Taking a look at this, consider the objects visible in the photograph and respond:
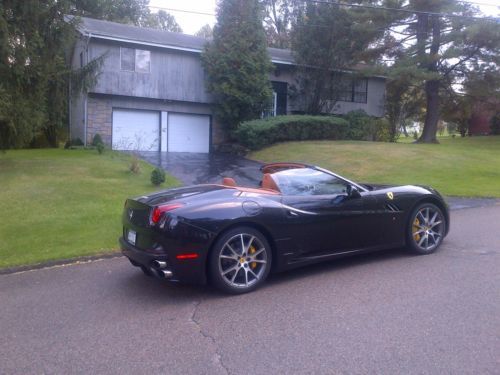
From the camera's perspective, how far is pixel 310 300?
5004mm

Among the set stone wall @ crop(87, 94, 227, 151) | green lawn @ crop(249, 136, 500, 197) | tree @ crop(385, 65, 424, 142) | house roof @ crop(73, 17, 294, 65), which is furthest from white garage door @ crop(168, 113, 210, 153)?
tree @ crop(385, 65, 424, 142)

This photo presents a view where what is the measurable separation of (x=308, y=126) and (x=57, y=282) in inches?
691

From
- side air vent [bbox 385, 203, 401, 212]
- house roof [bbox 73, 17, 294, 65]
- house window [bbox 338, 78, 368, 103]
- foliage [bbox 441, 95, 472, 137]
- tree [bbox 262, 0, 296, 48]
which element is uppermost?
tree [bbox 262, 0, 296, 48]

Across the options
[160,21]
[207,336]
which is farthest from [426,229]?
[160,21]

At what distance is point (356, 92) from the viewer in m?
28.4

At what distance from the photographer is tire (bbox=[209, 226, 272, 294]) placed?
5.14m

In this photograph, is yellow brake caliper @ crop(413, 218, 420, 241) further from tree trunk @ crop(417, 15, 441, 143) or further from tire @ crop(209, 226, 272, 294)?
tree trunk @ crop(417, 15, 441, 143)

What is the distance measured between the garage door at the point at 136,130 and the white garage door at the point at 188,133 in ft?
2.59

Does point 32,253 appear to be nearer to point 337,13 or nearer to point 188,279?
point 188,279

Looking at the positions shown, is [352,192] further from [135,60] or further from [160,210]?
[135,60]

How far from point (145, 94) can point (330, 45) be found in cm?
931

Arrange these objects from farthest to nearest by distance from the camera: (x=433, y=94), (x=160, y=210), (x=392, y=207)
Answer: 1. (x=433, y=94)
2. (x=392, y=207)
3. (x=160, y=210)

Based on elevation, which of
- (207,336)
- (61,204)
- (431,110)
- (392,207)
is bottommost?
(207,336)

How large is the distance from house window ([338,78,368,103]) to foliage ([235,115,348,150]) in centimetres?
413
